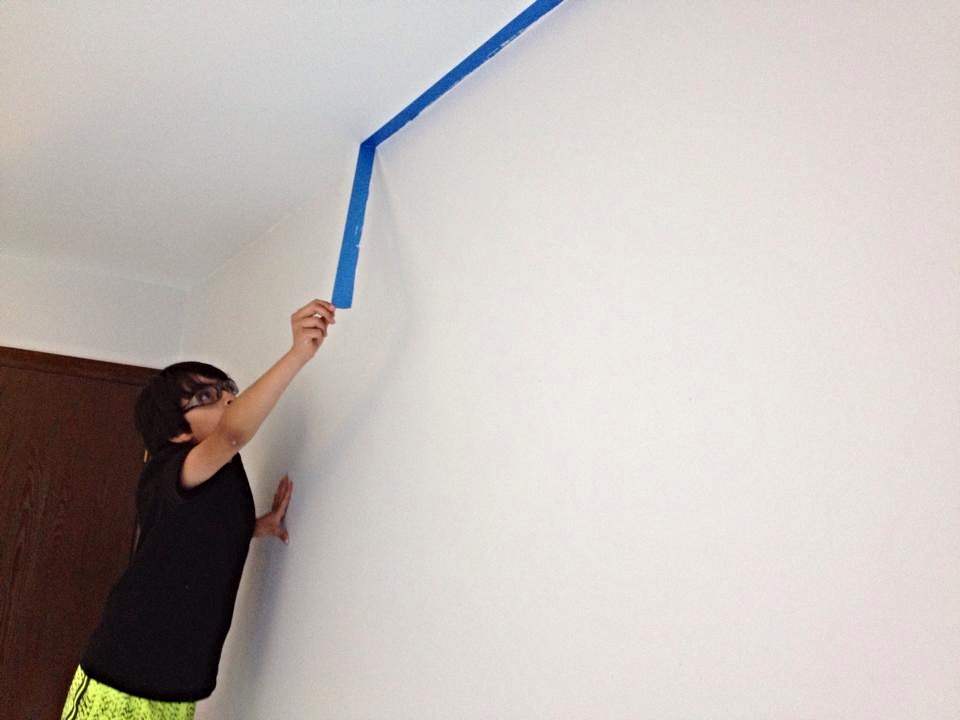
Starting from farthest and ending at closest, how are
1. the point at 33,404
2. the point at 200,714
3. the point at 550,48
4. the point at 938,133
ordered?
the point at 33,404 < the point at 200,714 < the point at 550,48 < the point at 938,133

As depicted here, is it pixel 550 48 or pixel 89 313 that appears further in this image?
pixel 89 313

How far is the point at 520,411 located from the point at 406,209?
0.67 metres

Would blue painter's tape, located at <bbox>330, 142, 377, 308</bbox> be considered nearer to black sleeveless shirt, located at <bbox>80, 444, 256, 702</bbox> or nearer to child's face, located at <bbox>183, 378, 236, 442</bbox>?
child's face, located at <bbox>183, 378, 236, 442</bbox>

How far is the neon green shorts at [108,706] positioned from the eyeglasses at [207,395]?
0.63 m

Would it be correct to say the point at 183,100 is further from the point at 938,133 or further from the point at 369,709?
the point at 938,133

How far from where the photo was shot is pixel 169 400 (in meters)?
2.13

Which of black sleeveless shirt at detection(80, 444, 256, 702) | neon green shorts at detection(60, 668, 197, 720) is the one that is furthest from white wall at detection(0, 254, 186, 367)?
neon green shorts at detection(60, 668, 197, 720)

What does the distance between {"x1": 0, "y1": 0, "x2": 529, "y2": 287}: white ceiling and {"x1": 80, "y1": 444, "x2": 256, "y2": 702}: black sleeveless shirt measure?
29.2 inches

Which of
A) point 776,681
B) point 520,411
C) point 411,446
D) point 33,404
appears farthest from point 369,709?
point 33,404

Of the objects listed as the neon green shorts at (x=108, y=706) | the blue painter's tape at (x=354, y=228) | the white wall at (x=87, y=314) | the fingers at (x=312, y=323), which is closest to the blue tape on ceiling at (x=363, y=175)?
the blue painter's tape at (x=354, y=228)

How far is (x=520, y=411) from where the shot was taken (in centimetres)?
138

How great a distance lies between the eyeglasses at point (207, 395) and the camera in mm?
2131

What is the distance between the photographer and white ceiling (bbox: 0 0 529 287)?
1.66 meters

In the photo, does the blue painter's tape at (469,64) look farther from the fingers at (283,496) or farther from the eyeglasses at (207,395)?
the fingers at (283,496)
